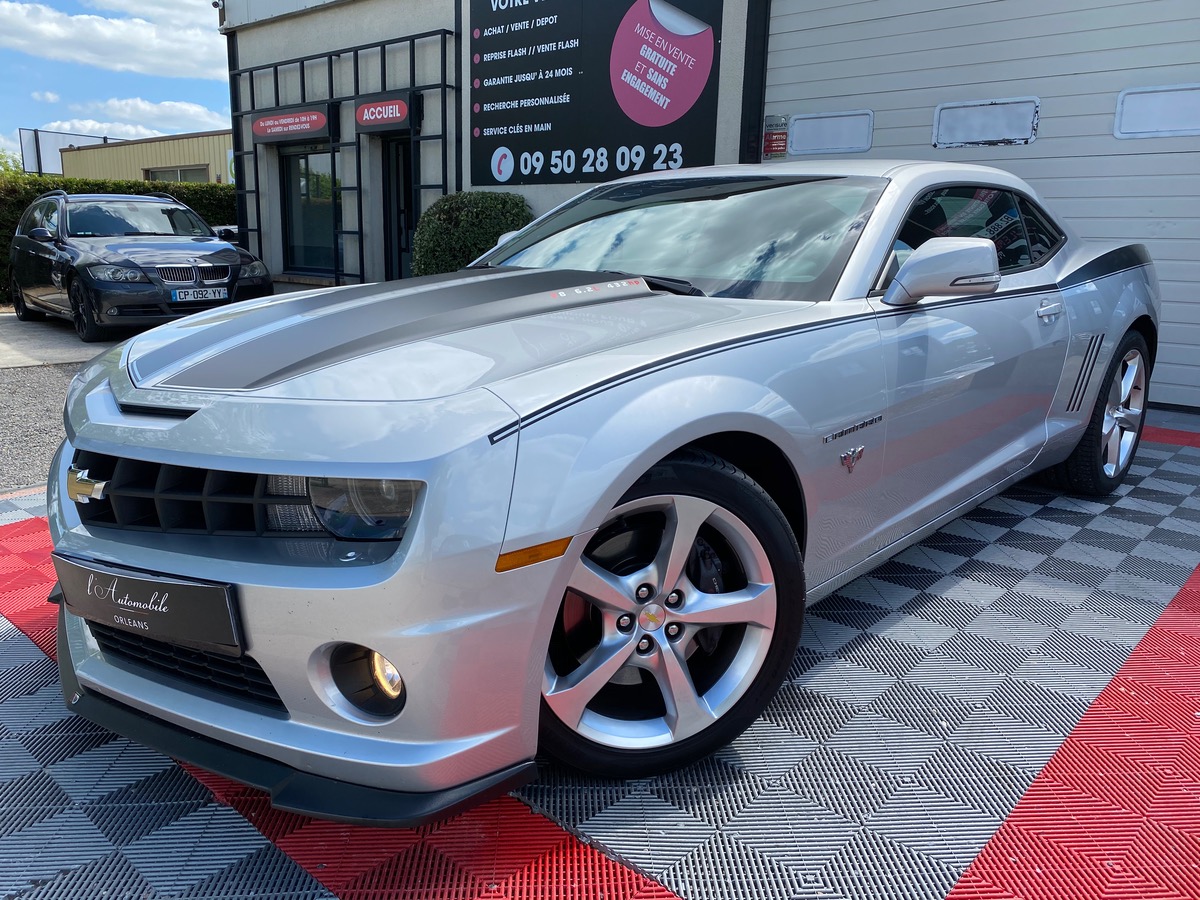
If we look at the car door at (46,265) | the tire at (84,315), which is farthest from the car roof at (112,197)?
the tire at (84,315)

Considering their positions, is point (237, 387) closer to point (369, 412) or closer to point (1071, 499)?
point (369, 412)

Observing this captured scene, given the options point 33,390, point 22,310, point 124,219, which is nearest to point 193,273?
point 124,219

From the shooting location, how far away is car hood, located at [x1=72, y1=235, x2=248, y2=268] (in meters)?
7.96

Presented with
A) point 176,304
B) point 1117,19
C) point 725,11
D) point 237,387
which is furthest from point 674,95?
point 237,387

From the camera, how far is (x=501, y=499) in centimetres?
142

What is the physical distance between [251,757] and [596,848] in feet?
2.15

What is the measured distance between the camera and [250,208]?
48.9ft

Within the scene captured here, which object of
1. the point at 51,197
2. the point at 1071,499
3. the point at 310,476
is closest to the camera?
the point at 310,476

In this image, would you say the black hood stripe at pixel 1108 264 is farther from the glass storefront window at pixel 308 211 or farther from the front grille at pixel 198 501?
the glass storefront window at pixel 308 211

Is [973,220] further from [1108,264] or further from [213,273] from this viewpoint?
[213,273]

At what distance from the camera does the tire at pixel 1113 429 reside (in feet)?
12.1

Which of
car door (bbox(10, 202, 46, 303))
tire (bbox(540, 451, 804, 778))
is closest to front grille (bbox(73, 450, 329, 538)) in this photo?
tire (bbox(540, 451, 804, 778))

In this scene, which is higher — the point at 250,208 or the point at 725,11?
the point at 725,11

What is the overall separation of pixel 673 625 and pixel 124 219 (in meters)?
9.15
